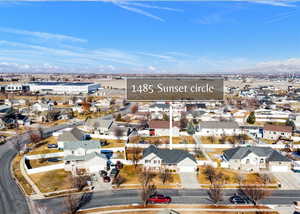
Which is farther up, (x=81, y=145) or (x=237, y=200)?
(x=81, y=145)

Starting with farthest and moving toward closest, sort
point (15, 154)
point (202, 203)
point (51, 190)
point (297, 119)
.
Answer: point (297, 119), point (15, 154), point (51, 190), point (202, 203)

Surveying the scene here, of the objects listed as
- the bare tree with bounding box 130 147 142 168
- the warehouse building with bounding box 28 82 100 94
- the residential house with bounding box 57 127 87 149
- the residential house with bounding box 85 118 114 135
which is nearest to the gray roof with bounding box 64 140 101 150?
the residential house with bounding box 57 127 87 149

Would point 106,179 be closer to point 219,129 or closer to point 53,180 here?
point 53,180

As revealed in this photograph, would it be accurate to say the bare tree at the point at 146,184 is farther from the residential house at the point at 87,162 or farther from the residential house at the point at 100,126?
the residential house at the point at 100,126

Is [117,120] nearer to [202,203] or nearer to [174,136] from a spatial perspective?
[174,136]

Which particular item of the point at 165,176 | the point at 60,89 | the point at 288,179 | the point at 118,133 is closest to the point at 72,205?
the point at 165,176

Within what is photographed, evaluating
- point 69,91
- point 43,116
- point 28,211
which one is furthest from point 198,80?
point 69,91
